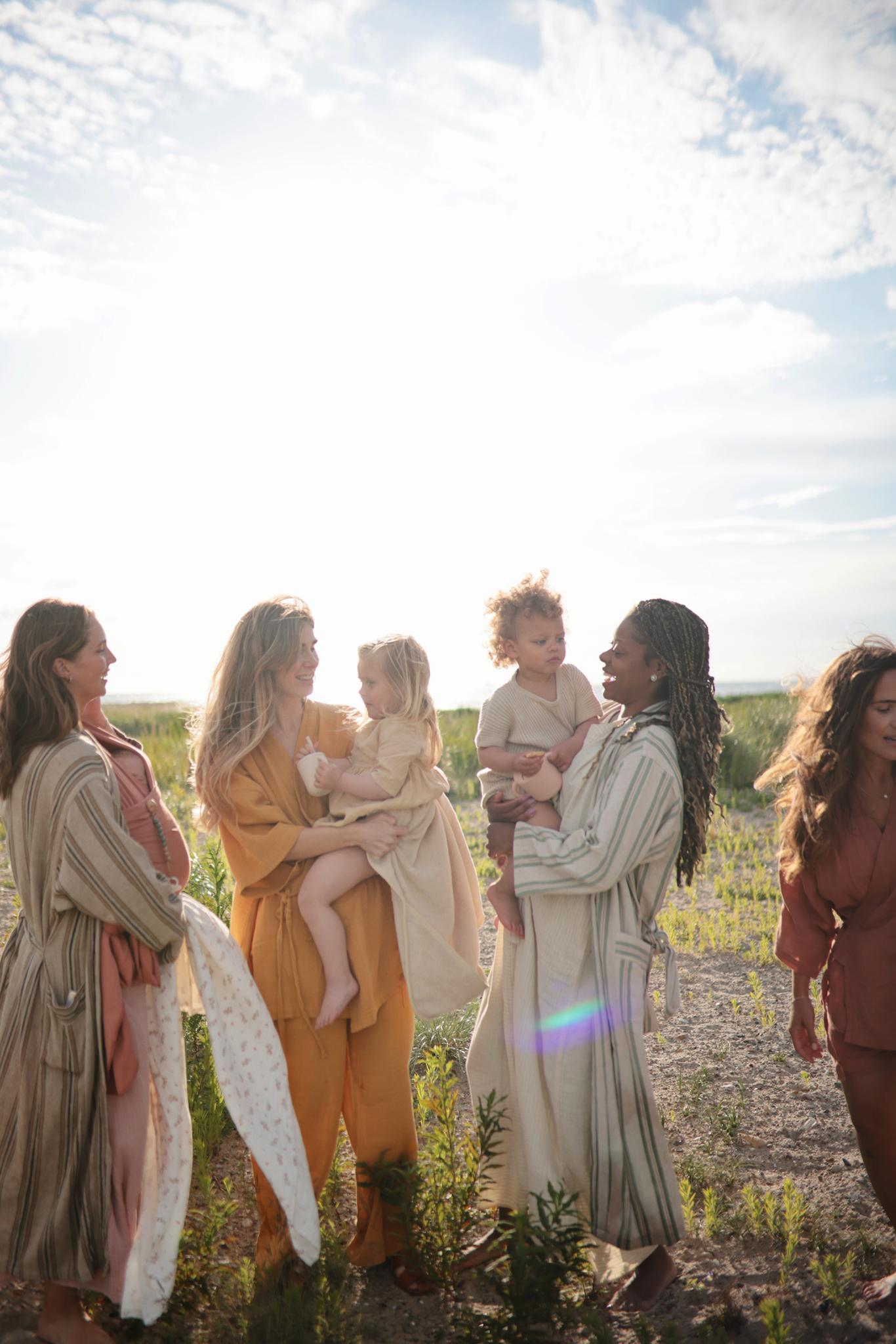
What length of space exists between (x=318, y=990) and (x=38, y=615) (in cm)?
153

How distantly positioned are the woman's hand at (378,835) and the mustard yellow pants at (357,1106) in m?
0.58

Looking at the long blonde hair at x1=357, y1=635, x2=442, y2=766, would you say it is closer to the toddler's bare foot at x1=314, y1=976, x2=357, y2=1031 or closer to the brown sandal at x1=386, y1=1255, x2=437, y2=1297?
the toddler's bare foot at x1=314, y1=976, x2=357, y2=1031

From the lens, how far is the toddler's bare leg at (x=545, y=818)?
140 inches

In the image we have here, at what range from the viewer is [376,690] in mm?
3576

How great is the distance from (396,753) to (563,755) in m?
0.70

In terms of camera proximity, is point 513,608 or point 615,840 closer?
point 615,840

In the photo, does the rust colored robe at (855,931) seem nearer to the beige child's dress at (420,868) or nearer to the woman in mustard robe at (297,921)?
the beige child's dress at (420,868)

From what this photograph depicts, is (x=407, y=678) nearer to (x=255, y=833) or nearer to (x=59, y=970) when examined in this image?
(x=255, y=833)

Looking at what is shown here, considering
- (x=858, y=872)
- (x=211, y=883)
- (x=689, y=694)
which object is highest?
(x=689, y=694)

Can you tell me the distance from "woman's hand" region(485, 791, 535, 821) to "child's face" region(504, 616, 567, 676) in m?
0.60

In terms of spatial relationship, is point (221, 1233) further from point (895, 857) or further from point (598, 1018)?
point (895, 857)

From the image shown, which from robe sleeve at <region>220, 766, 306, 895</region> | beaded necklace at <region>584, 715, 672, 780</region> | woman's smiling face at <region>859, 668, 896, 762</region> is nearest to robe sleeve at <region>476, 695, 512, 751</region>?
beaded necklace at <region>584, 715, 672, 780</region>

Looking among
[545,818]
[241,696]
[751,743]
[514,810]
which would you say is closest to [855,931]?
[545,818]

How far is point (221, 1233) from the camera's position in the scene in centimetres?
Result: 380
